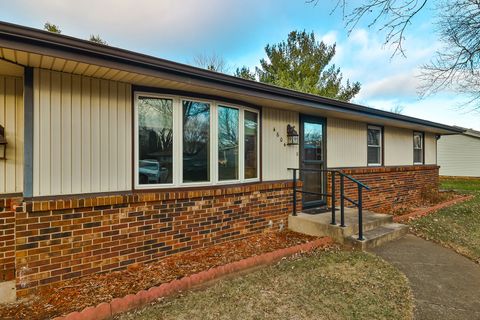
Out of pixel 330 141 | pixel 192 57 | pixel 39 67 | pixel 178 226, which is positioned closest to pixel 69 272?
pixel 178 226

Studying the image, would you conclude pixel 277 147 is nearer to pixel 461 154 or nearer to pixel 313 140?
pixel 313 140

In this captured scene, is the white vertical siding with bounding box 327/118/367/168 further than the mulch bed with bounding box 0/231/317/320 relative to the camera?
Yes

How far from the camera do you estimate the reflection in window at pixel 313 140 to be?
6.29m

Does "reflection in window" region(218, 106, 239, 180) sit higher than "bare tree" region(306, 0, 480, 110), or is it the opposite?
"bare tree" region(306, 0, 480, 110)

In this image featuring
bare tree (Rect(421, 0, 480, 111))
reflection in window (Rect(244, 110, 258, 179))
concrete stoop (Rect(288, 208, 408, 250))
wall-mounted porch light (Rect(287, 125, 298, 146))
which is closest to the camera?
concrete stoop (Rect(288, 208, 408, 250))

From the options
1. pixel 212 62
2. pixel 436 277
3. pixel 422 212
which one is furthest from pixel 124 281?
pixel 212 62

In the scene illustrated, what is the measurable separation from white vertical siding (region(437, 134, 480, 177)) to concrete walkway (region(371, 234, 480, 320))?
19085 mm

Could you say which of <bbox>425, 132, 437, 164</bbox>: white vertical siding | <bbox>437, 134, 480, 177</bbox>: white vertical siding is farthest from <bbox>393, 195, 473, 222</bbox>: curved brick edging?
<bbox>437, 134, 480, 177</bbox>: white vertical siding

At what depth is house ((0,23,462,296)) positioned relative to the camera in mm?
3029

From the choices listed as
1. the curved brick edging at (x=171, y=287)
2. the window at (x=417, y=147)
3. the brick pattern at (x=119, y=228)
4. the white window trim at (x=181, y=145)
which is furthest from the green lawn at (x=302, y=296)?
the window at (x=417, y=147)

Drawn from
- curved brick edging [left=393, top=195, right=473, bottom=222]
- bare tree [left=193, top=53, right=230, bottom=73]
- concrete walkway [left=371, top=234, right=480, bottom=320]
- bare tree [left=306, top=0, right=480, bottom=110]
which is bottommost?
concrete walkway [left=371, top=234, right=480, bottom=320]

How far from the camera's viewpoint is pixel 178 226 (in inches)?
158

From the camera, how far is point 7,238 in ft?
11.6

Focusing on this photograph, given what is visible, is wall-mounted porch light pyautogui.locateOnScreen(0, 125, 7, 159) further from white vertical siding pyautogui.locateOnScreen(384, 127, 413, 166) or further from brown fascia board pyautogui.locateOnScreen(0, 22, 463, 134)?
white vertical siding pyautogui.locateOnScreen(384, 127, 413, 166)
